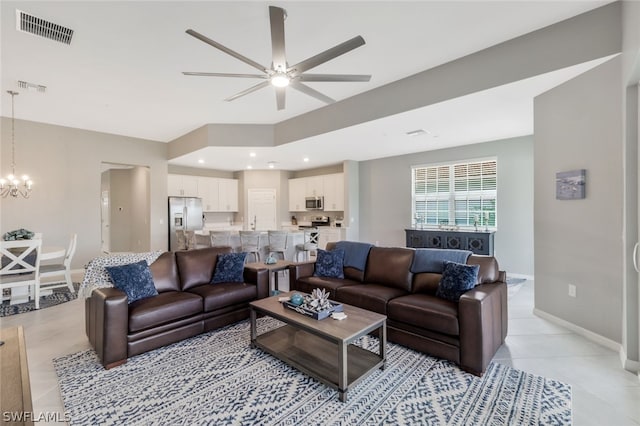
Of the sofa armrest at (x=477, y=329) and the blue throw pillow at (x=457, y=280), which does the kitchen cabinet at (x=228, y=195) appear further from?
the sofa armrest at (x=477, y=329)

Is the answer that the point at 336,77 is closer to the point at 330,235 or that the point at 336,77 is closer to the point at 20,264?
the point at 20,264

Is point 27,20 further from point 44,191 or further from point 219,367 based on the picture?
point 44,191

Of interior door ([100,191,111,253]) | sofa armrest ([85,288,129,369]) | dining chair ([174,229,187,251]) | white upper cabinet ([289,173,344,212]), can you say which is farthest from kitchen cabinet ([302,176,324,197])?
interior door ([100,191,111,253])

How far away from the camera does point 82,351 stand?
2.88 m

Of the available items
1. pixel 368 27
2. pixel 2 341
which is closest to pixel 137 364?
pixel 2 341

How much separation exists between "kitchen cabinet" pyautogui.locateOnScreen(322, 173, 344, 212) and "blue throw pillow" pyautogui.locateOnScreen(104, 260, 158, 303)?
5584mm

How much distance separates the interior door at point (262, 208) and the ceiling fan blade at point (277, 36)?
661 centimetres

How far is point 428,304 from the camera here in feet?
9.07

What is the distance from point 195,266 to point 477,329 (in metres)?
3.14

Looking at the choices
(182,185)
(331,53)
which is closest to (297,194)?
(182,185)

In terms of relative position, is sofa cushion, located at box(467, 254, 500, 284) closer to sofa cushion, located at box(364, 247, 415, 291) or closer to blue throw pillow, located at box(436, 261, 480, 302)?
blue throw pillow, located at box(436, 261, 480, 302)

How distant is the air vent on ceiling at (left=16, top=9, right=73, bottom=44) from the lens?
8.91ft

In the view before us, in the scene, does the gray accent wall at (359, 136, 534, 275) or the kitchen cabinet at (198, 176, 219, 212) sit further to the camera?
the kitchen cabinet at (198, 176, 219, 212)

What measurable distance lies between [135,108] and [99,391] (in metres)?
4.50
